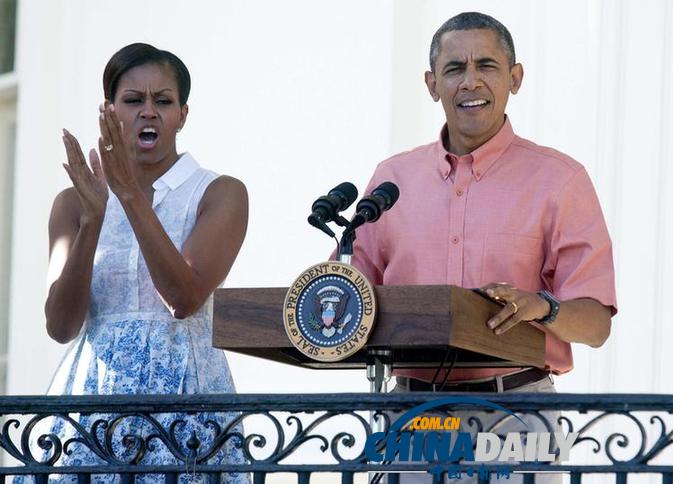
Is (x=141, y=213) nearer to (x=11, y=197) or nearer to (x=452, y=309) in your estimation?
(x=452, y=309)

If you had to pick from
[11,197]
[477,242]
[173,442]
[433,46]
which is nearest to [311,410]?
[173,442]

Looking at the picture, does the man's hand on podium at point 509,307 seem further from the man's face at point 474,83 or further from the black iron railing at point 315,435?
the man's face at point 474,83

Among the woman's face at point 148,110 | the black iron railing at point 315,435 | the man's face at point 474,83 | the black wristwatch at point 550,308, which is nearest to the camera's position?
the black iron railing at point 315,435

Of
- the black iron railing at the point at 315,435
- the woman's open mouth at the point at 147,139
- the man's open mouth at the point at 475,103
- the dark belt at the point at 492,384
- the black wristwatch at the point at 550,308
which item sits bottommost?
the black iron railing at the point at 315,435

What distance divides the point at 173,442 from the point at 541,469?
0.89m

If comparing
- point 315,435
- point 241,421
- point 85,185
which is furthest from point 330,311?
point 85,185

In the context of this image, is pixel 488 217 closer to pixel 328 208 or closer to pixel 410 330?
pixel 328 208

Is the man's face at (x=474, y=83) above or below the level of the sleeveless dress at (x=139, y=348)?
above

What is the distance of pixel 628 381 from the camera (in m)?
6.07

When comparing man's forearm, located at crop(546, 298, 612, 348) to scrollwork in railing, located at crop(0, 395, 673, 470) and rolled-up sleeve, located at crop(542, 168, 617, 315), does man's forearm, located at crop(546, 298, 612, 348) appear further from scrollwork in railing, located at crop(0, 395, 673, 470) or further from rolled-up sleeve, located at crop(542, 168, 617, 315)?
scrollwork in railing, located at crop(0, 395, 673, 470)

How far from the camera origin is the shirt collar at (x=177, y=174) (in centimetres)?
478

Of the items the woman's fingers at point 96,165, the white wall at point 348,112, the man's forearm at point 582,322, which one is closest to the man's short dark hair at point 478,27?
the man's forearm at point 582,322

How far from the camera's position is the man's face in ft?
14.5

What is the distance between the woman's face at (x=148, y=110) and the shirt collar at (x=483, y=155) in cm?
84
